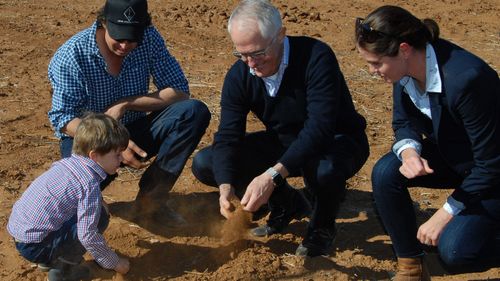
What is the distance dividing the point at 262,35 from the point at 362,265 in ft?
4.88

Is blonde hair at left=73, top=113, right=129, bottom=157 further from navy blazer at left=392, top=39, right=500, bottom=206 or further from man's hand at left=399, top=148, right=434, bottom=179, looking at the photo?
navy blazer at left=392, top=39, right=500, bottom=206

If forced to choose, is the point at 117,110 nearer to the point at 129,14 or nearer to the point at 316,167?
the point at 129,14

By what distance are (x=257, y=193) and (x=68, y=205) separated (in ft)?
3.16

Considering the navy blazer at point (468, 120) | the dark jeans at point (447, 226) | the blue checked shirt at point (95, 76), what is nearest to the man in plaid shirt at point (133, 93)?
the blue checked shirt at point (95, 76)

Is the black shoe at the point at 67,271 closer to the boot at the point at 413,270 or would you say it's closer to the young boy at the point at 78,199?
the young boy at the point at 78,199

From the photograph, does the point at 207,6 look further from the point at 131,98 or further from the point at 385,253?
the point at 385,253

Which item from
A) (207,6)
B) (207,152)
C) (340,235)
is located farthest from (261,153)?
Answer: (207,6)

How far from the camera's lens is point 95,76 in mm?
4602

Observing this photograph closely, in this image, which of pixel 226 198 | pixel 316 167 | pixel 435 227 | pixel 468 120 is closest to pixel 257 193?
pixel 226 198

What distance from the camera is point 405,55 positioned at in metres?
3.59

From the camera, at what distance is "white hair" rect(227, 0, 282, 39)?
3.85 m

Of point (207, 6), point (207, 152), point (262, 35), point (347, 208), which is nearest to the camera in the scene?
point (262, 35)

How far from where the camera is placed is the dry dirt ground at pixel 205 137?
4.39m

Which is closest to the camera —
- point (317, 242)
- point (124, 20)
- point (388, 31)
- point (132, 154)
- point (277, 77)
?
point (388, 31)
